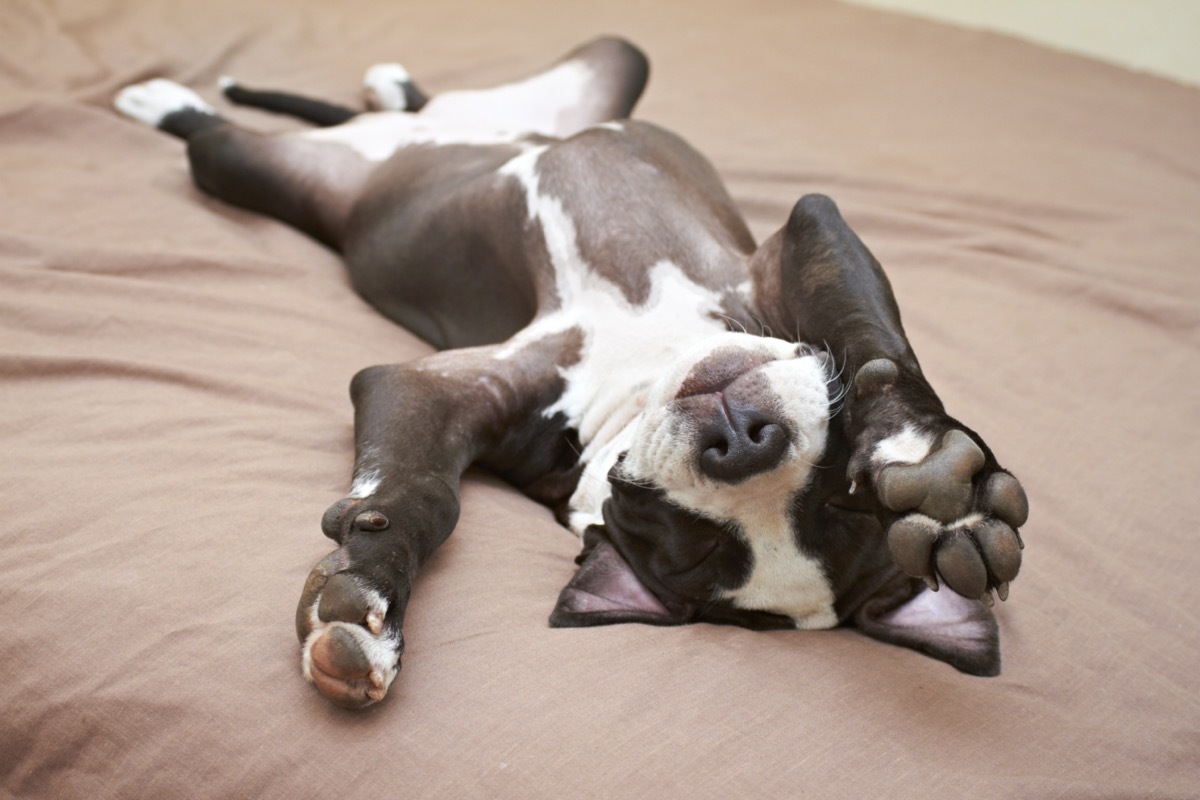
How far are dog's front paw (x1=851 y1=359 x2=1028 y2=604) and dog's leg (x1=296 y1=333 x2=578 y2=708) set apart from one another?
61cm

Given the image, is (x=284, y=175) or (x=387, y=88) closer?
(x=284, y=175)

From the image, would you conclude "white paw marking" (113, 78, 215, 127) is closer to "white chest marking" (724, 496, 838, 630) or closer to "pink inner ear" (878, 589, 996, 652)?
"white chest marking" (724, 496, 838, 630)

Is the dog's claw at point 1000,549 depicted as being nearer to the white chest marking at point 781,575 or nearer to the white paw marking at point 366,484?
the white chest marking at point 781,575

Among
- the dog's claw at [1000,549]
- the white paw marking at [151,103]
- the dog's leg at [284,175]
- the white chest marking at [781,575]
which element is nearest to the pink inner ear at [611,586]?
the white chest marking at [781,575]

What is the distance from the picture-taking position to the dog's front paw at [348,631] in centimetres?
132

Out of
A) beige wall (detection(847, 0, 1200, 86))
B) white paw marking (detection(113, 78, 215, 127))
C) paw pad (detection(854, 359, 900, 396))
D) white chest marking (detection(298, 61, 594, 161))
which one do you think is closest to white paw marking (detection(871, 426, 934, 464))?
paw pad (detection(854, 359, 900, 396))

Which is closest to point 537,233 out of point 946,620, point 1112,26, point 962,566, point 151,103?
point 946,620

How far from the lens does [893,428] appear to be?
1498 millimetres

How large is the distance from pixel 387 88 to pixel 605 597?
191cm

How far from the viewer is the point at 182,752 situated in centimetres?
131

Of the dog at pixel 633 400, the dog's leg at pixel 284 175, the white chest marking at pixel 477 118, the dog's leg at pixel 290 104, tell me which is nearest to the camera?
the dog at pixel 633 400

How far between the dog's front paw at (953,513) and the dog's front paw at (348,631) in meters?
0.61

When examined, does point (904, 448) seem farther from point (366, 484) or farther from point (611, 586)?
point (366, 484)

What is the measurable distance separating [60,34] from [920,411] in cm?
266
